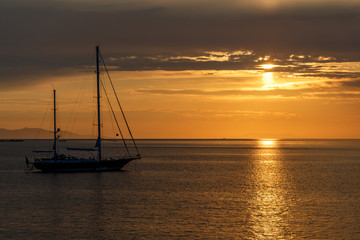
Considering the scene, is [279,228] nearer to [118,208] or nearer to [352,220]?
[352,220]

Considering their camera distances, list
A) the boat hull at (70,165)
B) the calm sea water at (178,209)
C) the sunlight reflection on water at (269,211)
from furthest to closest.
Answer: the boat hull at (70,165)
the sunlight reflection on water at (269,211)
the calm sea water at (178,209)

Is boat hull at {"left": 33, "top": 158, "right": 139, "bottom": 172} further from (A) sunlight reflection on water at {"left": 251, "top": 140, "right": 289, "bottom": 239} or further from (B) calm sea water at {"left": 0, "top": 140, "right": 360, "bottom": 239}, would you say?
(A) sunlight reflection on water at {"left": 251, "top": 140, "right": 289, "bottom": 239}

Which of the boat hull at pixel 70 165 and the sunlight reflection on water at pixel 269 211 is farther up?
the boat hull at pixel 70 165

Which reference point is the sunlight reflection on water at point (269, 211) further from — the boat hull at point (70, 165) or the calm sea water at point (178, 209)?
the boat hull at point (70, 165)

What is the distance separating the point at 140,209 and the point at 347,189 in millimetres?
35981

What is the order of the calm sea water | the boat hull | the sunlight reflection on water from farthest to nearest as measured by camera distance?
1. the boat hull
2. the sunlight reflection on water
3. the calm sea water

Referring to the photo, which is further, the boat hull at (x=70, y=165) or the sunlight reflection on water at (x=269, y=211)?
the boat hull at (x=70, y=165)

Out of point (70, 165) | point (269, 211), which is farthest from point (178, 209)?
point (70, 165)

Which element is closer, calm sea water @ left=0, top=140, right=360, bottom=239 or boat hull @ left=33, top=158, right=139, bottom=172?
calm sea water @ left=0, top=140, right=360, bottom=239

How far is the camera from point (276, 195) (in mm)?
67625

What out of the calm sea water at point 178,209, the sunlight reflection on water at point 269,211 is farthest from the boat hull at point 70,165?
the sunlight reflection on water at point 269,211

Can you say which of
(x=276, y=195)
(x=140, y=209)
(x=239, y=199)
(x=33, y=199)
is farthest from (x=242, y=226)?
(x=33, y=199)

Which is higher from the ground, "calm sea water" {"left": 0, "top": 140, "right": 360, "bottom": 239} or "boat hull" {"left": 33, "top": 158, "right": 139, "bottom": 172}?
"boat hull" {"left": 33, "top": 158, "right": 139, "bottom": 172}

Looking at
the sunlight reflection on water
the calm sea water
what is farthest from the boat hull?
the sunlight reflection on water
